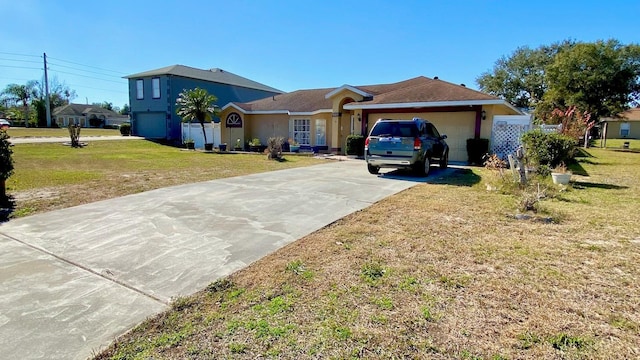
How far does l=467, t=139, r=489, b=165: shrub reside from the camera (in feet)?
50.1

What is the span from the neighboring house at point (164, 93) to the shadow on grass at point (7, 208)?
81.1 ft

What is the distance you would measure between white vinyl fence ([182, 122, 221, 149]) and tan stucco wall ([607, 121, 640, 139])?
2155 inches

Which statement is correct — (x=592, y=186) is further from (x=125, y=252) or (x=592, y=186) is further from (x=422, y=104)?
(x=125, y=252)

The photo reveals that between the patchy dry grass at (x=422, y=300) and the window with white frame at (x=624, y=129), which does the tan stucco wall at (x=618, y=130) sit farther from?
the patchy dry grass at (x=422, y=300)

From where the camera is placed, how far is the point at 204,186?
30.3 ft

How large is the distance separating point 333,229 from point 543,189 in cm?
572

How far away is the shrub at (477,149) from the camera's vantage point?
15266 millimetres

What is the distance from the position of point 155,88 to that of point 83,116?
4911 centimetres

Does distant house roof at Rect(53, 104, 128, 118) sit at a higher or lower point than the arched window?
higher

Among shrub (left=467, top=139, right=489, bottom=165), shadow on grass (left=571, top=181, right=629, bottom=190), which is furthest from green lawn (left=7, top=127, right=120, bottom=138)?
shadow on grass (left=571, top=181, right=629, bottom=190)

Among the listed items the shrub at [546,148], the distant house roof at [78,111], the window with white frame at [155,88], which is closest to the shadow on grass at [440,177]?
the shrub at [546,148]

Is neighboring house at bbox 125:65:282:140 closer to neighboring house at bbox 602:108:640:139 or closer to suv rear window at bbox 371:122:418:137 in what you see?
suv rear window at bbox 371:122:418:137

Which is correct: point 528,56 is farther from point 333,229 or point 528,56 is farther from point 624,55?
point 333,229

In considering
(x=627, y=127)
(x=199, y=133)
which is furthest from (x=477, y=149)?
(x=627, y=127)
